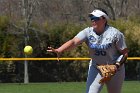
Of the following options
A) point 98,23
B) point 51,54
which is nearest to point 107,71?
point 98,23

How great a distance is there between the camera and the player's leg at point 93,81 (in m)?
6.48

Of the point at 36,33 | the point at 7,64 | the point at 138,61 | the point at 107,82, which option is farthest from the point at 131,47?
the point at 107,82

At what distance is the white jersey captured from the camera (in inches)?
253

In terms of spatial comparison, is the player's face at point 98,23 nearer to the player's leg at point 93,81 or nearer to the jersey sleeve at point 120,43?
the jersey sleeve at point 120,43

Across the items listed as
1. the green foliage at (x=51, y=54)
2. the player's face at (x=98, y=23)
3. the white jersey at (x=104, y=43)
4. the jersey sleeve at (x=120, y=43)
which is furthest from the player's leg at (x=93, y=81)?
the green foliage at (x=51, y=54)

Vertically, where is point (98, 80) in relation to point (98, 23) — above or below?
below

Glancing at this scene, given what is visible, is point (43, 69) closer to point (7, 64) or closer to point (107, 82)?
point (7, 64)

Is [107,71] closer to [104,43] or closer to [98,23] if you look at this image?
[104,43]

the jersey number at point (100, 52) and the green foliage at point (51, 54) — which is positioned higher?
the jersey number at point (100, 52)

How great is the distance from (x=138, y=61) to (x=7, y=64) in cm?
567

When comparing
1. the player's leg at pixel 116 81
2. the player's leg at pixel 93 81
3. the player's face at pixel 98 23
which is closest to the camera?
the player's face at pixel 98 23

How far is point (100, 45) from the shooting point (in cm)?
640

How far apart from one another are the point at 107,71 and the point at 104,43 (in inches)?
15.2

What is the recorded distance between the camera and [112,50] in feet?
21.3
